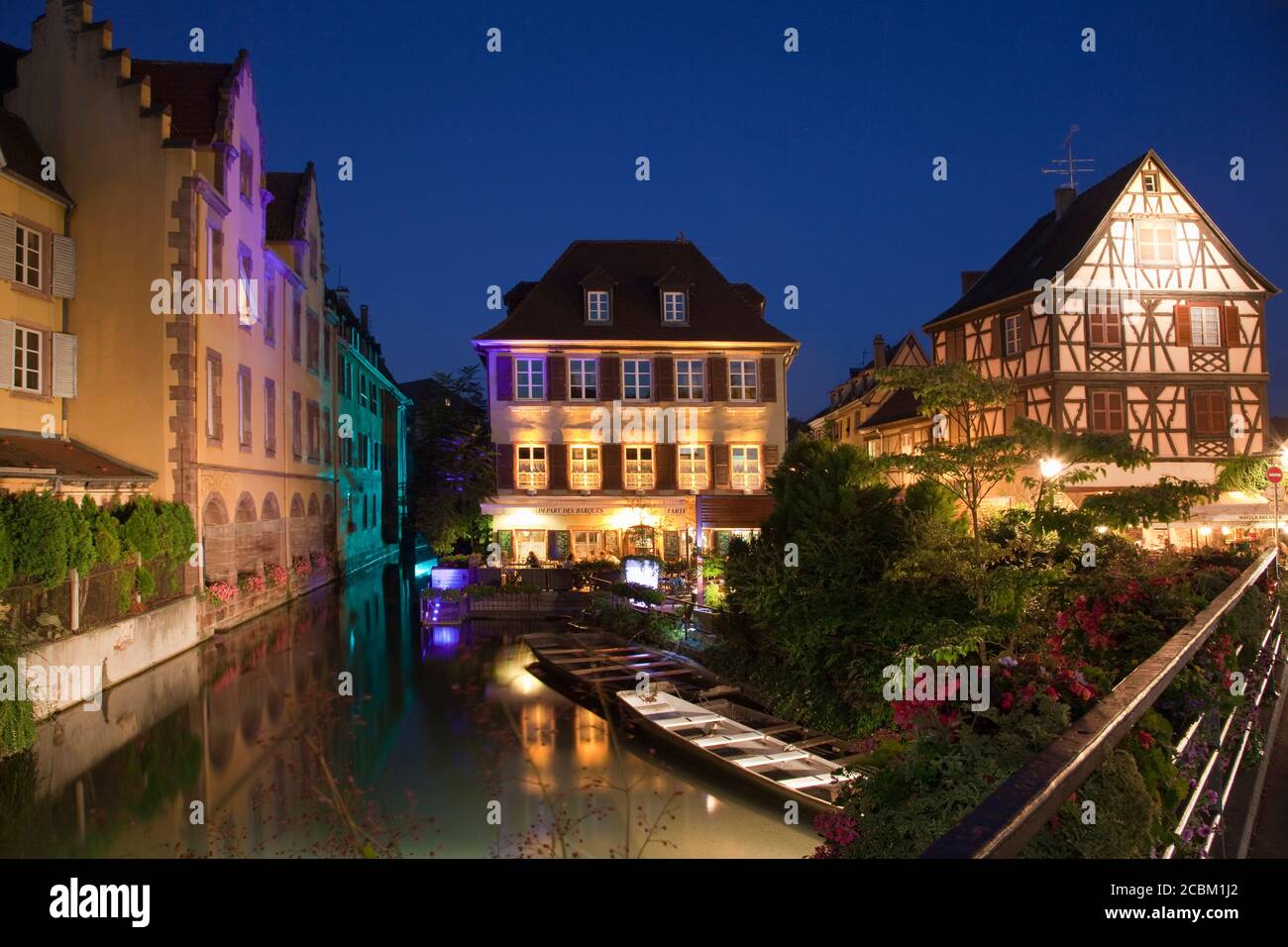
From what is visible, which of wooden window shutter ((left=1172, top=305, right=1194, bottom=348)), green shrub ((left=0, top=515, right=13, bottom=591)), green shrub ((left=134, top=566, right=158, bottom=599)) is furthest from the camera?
wooden window shutter ((left=1172, top=305, right=1194, bottom=348))

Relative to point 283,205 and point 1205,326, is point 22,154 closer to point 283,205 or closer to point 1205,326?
point 283,205

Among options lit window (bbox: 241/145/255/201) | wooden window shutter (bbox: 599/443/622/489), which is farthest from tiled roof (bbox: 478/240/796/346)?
lit window (bbox: 241/145/255/201)

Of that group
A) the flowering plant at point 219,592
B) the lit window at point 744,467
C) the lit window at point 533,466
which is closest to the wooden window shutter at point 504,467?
the lit window at point 533,466

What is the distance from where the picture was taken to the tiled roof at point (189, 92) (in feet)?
76.2

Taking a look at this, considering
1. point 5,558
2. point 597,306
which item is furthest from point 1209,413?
point 5,558

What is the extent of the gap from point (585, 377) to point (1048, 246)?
54.2ft

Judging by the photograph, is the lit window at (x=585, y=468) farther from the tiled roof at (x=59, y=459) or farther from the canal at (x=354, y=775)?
the tiled roof at (x=59, y=459)

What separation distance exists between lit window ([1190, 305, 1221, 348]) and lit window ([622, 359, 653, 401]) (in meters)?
17.4

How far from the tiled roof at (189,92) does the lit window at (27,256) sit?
15.5 feet

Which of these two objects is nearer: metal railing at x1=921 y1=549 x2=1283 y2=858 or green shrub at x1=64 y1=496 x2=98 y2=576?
metal railing at x1=921 y1=549 x2=1283 y2=858

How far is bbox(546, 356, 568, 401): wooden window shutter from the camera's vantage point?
30125 mm

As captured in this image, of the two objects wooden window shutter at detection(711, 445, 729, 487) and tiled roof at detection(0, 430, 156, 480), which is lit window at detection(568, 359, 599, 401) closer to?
wooden window shutter at detection(711, 445, 729, 487)

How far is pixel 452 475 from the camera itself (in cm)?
3072
